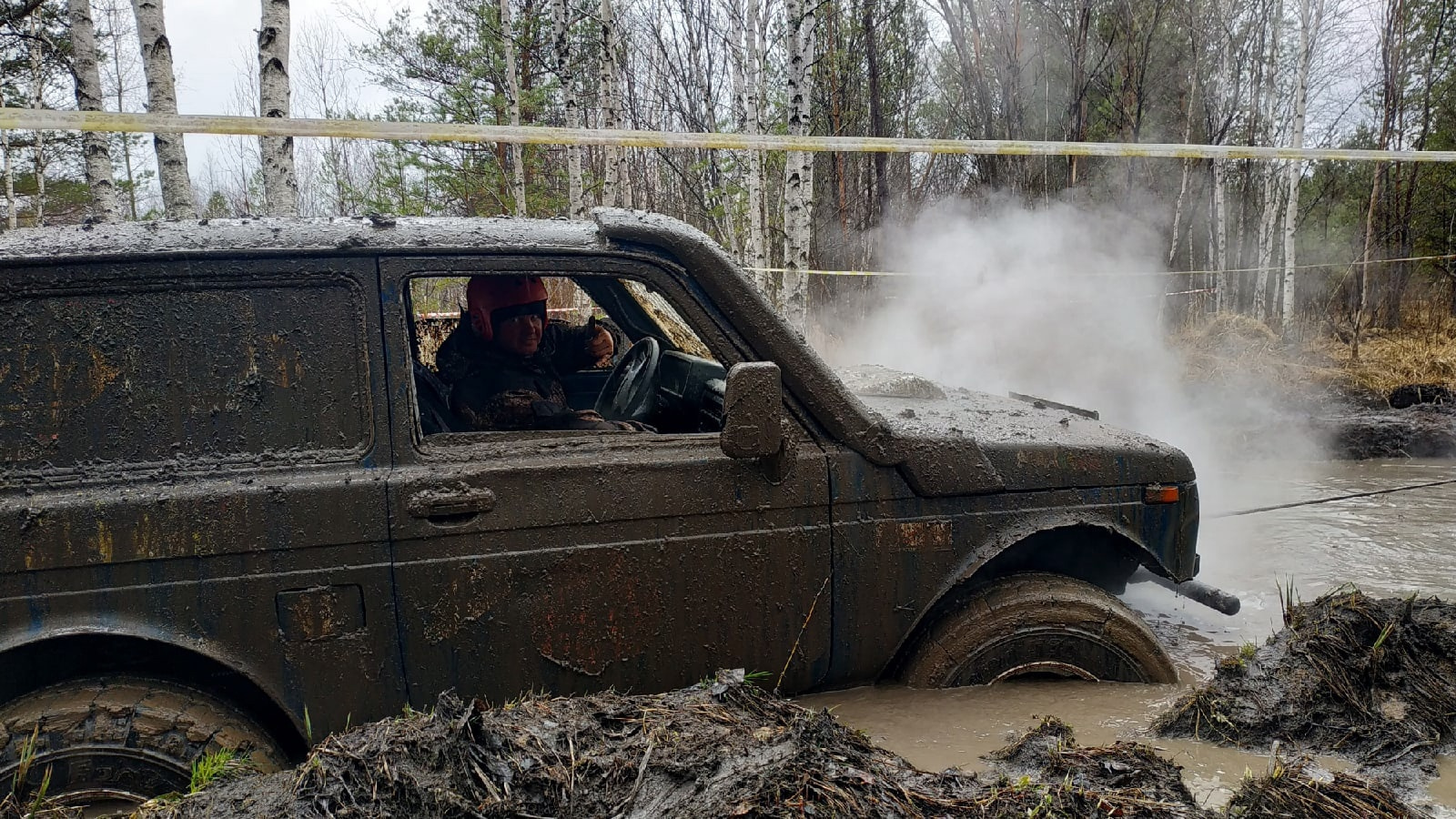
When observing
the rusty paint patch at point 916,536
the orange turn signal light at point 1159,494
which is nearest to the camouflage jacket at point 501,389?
the rusty paint patch at point 916,536

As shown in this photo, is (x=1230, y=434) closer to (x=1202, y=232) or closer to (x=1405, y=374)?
(x=1405, y=374)

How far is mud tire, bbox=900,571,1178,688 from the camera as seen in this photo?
2.74 m

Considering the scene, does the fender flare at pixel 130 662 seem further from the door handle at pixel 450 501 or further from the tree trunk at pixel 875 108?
the tree trunk at pixel 875 108

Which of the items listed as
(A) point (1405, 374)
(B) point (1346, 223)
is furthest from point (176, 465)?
(B) point (1346, 223)

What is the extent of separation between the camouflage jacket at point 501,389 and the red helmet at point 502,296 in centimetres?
12

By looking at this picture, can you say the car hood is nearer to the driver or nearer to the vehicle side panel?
the driver

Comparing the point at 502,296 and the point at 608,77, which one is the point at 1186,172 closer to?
the point at 608,77

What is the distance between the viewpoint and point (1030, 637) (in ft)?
9.12

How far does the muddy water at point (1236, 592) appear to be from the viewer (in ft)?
8.34

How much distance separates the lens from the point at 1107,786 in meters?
1.99

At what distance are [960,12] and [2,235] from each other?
17.9 m

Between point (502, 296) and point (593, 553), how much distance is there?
1122 mm

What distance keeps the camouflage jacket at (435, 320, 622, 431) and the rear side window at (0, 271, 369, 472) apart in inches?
21.3

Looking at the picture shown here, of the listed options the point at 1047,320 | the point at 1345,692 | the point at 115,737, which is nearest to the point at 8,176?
the point at 1047,320
